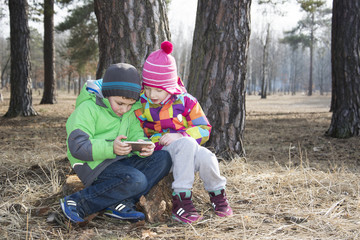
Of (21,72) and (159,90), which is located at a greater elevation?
(21,72)

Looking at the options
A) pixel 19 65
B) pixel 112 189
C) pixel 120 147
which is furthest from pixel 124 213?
pixel 19 65

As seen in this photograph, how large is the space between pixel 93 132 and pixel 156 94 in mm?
556

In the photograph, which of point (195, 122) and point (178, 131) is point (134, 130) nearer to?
point (178, 131)

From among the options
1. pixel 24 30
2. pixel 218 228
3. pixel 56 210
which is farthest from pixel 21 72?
pixel 218 228

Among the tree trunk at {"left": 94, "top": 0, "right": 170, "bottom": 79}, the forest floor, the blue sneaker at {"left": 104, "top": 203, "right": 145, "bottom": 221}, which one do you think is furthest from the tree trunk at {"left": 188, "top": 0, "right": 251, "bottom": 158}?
the blue sneaker at {"left": 104, "top": 203, "right": 145, "bottom": 221}

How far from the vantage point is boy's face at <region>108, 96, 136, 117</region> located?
7.69 ft

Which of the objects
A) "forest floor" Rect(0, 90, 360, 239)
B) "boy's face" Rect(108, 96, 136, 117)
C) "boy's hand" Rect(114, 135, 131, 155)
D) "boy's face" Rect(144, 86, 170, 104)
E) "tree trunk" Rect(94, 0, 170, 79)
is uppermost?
"tree trunk" Rect(94, 0, 170, 79)

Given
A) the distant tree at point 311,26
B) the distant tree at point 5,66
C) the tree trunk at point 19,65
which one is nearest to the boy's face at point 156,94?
the tree trunk at point 19,65

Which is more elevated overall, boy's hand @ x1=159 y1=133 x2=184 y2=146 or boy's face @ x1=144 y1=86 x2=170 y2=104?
boy's face @ x1=144 y1=86 x2=170 y2=104

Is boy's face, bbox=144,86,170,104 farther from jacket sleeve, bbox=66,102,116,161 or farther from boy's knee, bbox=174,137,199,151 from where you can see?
jacket sleeve, bbox=66,102,116,161

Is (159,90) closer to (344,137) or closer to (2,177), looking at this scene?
(2,177)

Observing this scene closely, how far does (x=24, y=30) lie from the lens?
9.54 m

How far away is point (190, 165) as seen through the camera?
91.7 inches

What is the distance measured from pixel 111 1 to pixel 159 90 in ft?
4.30
